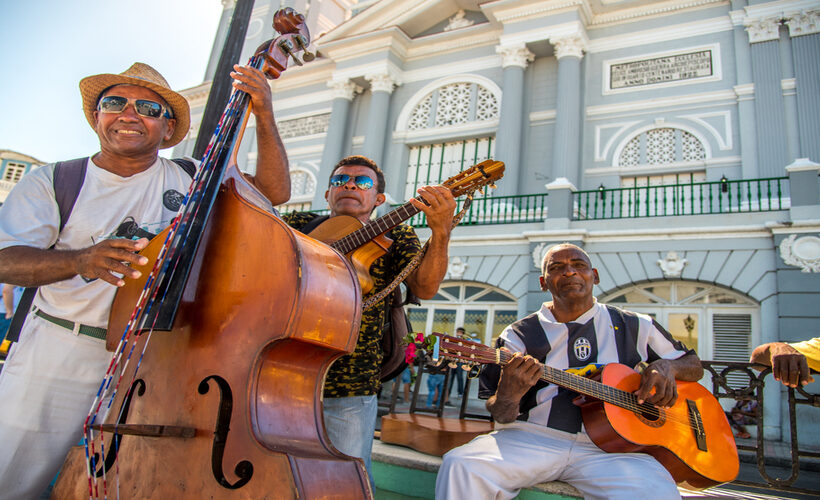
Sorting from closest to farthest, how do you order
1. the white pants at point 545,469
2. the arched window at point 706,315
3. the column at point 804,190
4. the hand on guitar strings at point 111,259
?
the hand on guitar strings at point 111,259 < the white pants at point 545,469 < the column at point 804,190 < the arched window at point 706,315

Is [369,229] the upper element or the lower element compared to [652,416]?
upper

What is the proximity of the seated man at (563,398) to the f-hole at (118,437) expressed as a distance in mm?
1362

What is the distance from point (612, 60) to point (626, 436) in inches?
505

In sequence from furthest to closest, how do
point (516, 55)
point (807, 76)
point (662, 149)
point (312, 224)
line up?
point (516, 55) < point (662, 149) < point (807, 76) < point (312, 224)

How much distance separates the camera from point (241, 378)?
1366 mm

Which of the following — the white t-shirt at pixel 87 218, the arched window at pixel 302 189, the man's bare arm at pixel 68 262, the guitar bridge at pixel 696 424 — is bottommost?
the guitar bridge at pixel 696 424

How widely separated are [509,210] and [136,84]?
10990 mm

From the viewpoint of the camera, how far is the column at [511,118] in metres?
12.7

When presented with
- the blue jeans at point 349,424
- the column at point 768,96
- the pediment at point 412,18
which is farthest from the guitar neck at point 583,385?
the pediment at point 412,18

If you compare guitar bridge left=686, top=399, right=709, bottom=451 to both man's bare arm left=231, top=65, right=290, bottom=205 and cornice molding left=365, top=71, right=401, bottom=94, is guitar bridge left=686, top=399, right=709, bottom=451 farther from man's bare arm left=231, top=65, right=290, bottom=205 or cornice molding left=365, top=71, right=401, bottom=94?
cornice molding left=365, top=71, right=401, bottom=94

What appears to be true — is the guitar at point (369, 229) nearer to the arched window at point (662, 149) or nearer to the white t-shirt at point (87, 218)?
the white t-shirt at point (87, 218)

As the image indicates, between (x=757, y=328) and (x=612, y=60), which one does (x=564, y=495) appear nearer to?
(x=757, y=328)

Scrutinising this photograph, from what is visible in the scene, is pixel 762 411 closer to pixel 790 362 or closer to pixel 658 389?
pixel 790 362

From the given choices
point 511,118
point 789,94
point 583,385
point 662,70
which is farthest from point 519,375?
point 662,70
